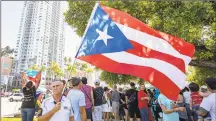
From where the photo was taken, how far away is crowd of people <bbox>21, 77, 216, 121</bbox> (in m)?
3.76

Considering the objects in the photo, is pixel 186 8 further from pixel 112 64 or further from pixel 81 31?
pixel 112 64

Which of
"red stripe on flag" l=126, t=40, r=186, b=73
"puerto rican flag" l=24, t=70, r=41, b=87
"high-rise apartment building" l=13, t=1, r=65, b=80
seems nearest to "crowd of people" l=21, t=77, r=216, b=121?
"red stripe on flag" l=126, t=40, r=186, b=73

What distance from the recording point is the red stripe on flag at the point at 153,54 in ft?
14.9

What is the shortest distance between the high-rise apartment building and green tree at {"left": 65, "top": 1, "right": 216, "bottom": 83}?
147895 millimetres

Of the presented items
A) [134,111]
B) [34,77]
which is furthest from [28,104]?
[134,111]

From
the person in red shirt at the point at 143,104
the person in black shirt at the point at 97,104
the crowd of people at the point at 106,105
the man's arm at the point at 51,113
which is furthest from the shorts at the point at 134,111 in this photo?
the man's arm at the point at 51,113

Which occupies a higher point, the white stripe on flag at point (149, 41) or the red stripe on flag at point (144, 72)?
the white stripe on flag at point (149, 41)

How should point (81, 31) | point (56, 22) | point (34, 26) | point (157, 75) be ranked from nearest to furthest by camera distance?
1. point (157, 75)
2. point (81, 31)
3. point (34, 26)
4. point (56, 22)

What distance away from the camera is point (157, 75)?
173 inches

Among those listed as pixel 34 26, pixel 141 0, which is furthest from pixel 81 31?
pixel 34 26

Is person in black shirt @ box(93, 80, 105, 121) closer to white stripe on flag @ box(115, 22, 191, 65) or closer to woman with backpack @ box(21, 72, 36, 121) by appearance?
woman with backpack @ box(21, 72, 36, 121)

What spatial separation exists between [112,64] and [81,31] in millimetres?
9415

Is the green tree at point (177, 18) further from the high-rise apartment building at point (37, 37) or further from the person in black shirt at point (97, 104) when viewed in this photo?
the high-rise apartment building at point (37, 37)

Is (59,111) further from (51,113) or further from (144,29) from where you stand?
(144,29)
